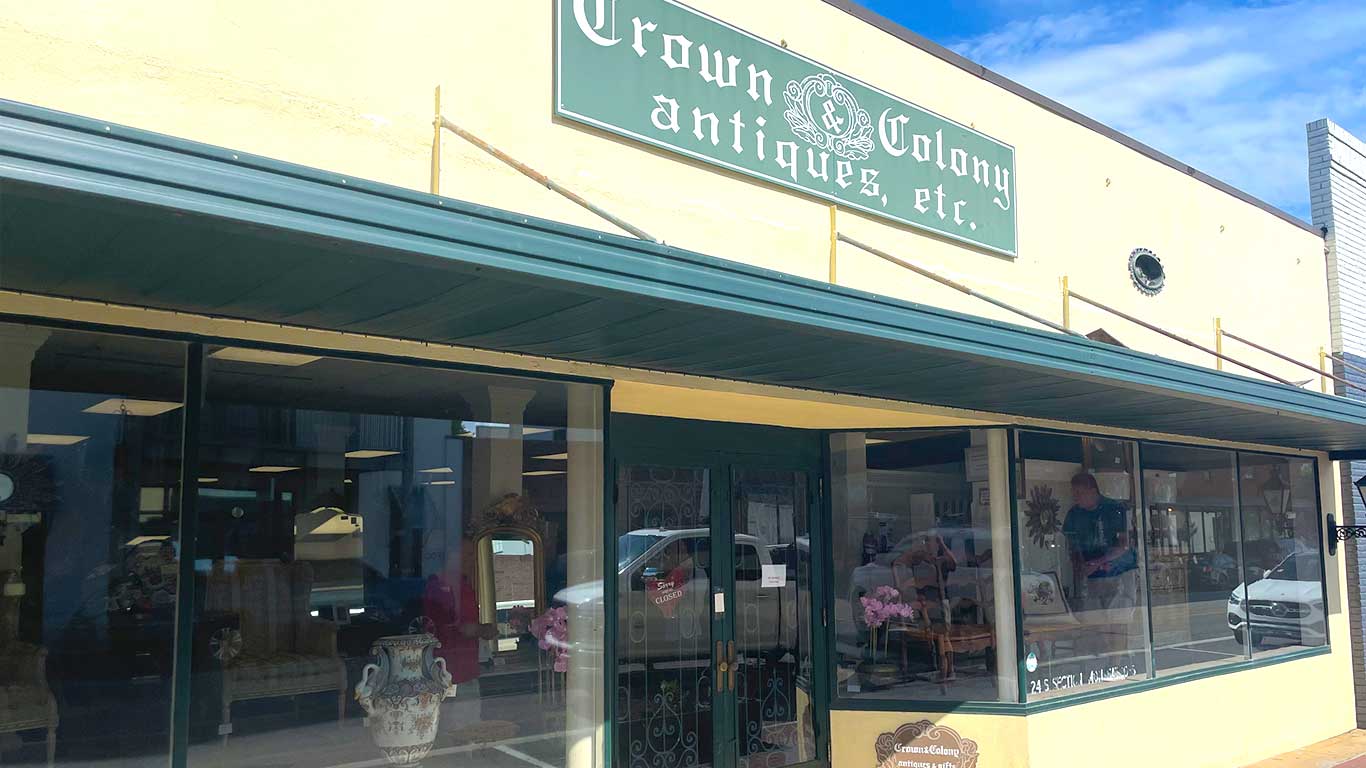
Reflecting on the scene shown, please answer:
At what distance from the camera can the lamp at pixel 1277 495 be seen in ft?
36.8

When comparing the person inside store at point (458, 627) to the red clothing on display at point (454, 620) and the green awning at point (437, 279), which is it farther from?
the green awning at point (437, 279)

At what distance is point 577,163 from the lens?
5883 millimetres

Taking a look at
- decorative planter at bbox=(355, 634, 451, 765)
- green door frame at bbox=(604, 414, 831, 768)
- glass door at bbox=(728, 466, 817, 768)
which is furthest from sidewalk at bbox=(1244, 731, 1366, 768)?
decorative planter at bbox=(355, 634, 451, 765)

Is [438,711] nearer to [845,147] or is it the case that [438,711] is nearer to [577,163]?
[577,163]

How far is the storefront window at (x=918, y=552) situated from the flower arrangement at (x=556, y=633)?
2874 mm

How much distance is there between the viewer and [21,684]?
4184 mm

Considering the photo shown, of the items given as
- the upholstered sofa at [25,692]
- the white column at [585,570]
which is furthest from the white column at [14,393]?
the white column at [585,570]

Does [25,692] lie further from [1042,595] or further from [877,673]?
[1042,595]

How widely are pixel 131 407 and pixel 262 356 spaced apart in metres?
0.58

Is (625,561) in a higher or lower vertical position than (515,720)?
→ higher

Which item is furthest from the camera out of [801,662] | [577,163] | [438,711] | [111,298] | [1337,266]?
[1337,266]

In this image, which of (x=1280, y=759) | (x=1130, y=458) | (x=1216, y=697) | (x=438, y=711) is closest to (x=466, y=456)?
(x=438, y=711)

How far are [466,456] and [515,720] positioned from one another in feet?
4.53

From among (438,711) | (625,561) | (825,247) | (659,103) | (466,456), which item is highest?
(659,103)
